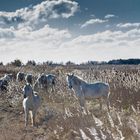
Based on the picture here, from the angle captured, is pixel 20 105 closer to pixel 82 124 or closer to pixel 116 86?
pixel 116 86

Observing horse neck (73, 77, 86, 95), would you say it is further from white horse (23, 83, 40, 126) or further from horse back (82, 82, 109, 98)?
white horse (23, 83, 40, 126)

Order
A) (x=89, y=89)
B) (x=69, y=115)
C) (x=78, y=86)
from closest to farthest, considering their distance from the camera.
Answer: (x=69, y=115)
(x=89, y=89)
(x=78, y=86)

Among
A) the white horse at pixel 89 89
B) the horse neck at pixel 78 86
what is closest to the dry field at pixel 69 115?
the white horse at pixel 89 89

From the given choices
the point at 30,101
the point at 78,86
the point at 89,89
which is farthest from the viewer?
the point at 78,86

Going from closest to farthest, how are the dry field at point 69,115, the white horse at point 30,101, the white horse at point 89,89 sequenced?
the dry field at point 69,115 → the white horse at point 30,101 → the white horse at point 89,89

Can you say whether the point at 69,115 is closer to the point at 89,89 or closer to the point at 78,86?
the point at 89,89

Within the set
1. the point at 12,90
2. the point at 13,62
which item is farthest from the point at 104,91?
the point at 13,62

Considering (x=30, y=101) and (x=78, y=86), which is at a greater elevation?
(x=78, y=86)

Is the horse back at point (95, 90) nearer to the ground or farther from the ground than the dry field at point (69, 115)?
farther from the ground

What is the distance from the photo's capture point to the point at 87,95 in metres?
20.4

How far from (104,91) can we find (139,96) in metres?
2.53

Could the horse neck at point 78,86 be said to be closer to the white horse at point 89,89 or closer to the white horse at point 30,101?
the white horse at point 89,89

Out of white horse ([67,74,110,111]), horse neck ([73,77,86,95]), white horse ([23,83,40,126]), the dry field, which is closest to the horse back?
white horse ([67,74,110,111])

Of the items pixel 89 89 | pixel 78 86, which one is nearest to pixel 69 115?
pixel 89 89
